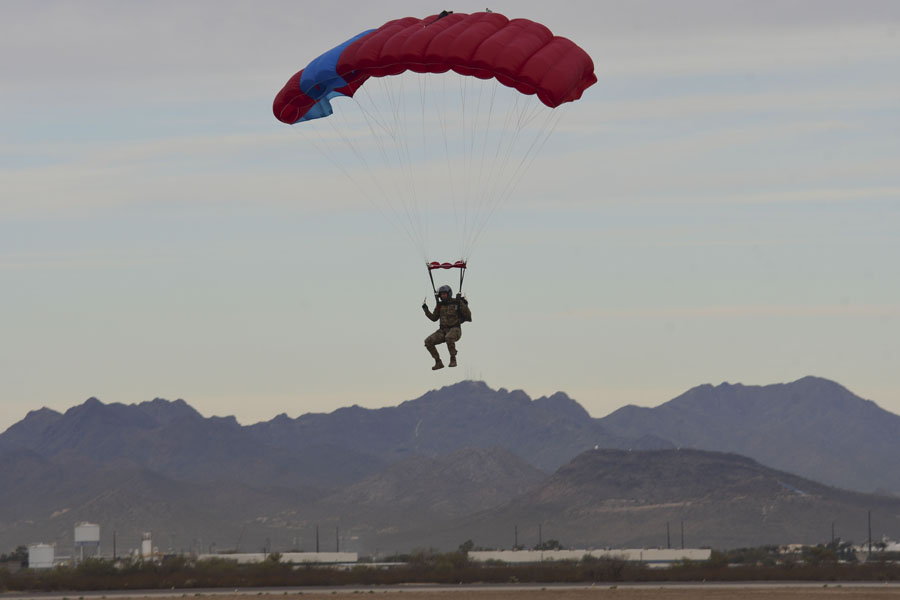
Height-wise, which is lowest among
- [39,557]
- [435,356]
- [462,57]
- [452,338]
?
[39,557]

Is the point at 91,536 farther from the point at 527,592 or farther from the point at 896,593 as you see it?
the point at 896,593

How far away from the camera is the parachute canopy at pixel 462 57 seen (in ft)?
149

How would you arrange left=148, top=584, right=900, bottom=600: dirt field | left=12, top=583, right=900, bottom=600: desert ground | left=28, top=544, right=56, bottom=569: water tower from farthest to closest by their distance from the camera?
left=28, top=544, right=56, bottom=569: water tower
left=12, top=583, right=900, bottom=600: desert ground
left=148, top=584, right=900, bottom=600: dirt field

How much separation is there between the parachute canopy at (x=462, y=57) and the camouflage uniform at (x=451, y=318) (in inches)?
268

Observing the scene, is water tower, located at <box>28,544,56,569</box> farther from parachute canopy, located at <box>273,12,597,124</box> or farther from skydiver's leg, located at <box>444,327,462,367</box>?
skydiver's leg, located at <box>444,327,462,367</box>

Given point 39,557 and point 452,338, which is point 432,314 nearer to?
point 452,338

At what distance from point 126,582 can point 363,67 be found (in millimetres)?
47441

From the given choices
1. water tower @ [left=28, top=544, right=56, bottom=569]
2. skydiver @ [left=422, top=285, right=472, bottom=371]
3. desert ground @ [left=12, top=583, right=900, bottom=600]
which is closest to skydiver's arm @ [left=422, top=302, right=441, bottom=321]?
skydiver @ [left=422, top=285, right=472, bottom=371]

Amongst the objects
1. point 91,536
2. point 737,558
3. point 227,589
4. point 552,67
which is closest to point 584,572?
point 227,589

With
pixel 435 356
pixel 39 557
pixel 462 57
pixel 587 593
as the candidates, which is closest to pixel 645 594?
pixel 587 593

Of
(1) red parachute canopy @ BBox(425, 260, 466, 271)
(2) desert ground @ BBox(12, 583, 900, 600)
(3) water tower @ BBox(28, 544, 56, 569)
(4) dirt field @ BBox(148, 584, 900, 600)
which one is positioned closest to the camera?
(1) red parachute canopy @ BBox(425, 260, 466, 271)

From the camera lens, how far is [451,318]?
150 ft

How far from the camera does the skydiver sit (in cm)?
4575

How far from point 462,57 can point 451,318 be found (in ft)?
26.3
